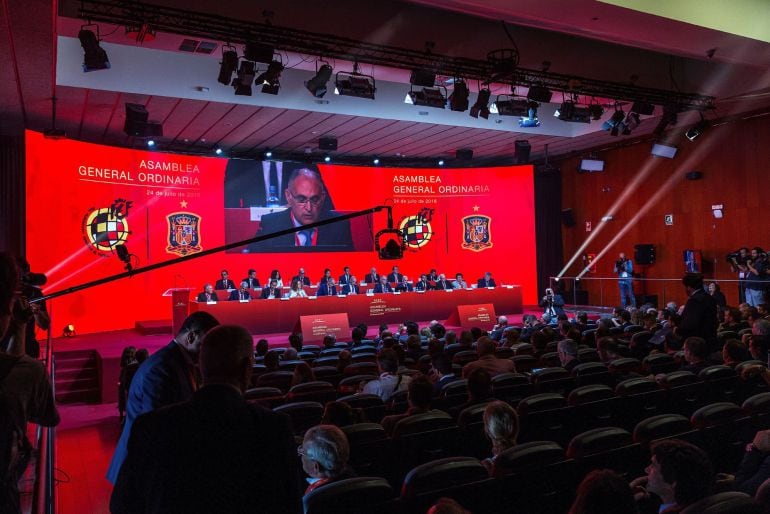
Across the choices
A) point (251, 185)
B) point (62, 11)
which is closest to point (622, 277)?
point (251, 185)

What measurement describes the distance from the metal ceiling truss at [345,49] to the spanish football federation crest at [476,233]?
6.61 meters

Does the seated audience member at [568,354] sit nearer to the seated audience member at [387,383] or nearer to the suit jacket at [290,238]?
the seated audience member at [387,383]

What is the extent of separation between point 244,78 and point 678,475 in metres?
7.09

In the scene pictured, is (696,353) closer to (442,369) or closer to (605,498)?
(442,369)

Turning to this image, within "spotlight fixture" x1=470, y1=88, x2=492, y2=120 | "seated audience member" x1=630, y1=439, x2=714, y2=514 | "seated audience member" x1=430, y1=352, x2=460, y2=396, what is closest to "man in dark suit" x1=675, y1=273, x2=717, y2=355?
"seated audience member" x1=430, y1=352, x2=460, y2=396

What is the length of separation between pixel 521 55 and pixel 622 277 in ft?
24.4

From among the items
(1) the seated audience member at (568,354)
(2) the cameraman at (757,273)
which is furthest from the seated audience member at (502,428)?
(2) the cameraman at (757,273)

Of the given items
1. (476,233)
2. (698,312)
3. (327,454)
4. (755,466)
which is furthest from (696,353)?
(476,233)

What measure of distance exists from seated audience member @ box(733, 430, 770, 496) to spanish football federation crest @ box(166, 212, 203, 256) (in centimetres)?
1175

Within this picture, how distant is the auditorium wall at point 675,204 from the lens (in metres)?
12.6

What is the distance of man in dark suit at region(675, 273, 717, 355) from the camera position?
5469 mm

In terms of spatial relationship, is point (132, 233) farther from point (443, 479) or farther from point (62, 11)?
point (443, 479)

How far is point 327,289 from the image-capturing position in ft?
40.3

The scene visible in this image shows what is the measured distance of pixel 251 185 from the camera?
14023 millimetres
